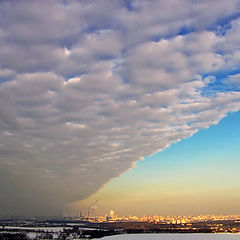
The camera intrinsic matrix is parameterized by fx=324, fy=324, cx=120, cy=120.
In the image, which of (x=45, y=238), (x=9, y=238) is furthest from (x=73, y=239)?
(x=9, y=238)

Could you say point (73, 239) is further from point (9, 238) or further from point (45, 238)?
point (9, 238)
